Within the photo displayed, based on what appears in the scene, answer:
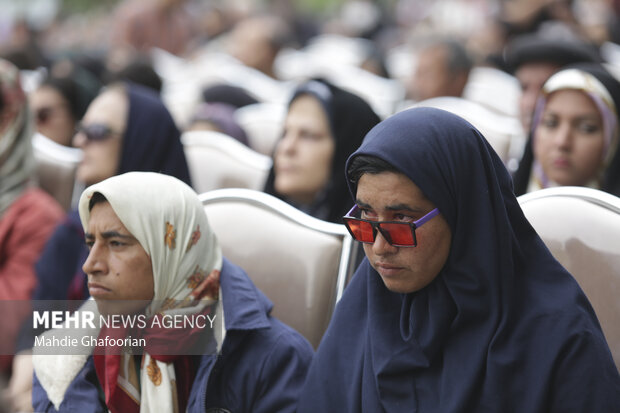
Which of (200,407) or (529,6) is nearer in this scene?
(200,407)

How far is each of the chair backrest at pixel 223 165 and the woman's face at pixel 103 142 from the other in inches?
20.1

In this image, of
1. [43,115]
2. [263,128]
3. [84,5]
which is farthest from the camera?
[84,5]

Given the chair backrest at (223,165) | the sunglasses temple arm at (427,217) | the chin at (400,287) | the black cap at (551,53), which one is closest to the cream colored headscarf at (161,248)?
the chin at (400,287)

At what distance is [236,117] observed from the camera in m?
5.10

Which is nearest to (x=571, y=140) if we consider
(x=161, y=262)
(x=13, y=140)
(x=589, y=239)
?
(x=589, y=239)

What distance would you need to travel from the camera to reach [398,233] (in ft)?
5.70

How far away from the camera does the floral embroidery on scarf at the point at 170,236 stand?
2.00 meters

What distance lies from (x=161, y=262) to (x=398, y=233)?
0.61 meters

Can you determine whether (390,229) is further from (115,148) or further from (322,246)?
(115,148)

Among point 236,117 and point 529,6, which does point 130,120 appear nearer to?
point 236,117

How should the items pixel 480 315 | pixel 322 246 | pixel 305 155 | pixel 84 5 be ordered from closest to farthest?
pixel 480 315 < pixel 322 246 < pixel 305 155 < pixel 84 5

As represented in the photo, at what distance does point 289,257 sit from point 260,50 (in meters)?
5.17

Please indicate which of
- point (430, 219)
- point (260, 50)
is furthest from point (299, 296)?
point (260, 50)

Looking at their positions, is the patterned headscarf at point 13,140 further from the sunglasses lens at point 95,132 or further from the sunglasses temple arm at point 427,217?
the sunglasses temple arm at point 427,217
